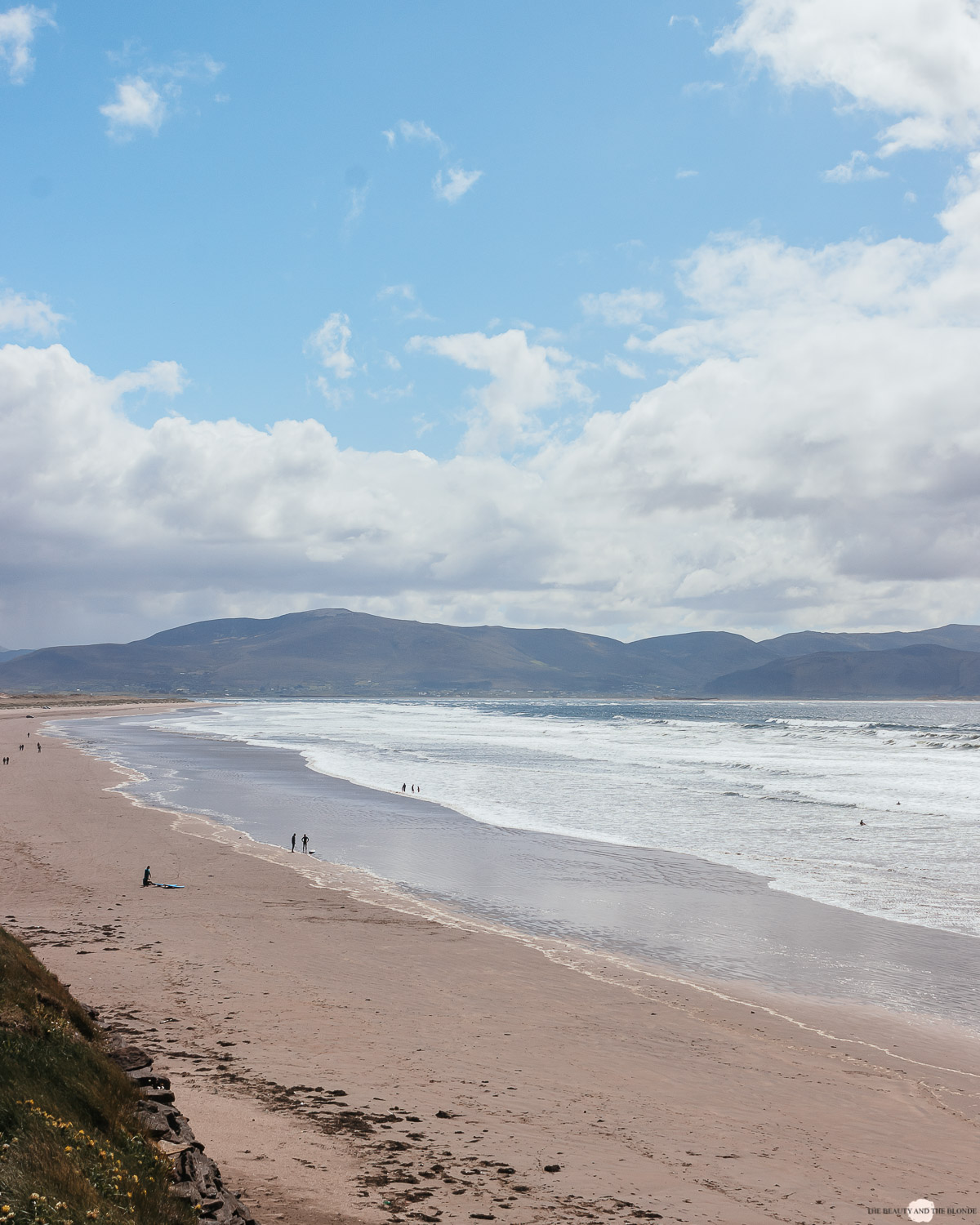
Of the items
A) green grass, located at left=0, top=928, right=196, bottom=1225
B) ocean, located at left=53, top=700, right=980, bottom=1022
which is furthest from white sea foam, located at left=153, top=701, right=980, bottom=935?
green grass, located at left=0, top=928, right=196, bottom=1225

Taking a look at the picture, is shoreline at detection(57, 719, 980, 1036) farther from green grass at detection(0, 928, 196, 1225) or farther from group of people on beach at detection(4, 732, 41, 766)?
group of people on beach at detection(4, 732, 41, 766)

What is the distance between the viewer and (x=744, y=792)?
44.3 meters

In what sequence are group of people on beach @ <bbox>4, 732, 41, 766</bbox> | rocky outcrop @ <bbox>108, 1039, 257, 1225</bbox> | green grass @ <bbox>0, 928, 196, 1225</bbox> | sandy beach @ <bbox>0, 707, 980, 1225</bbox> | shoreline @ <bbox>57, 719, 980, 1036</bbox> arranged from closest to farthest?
green grass @ <bbox>0, 928, 196, 1225</bbox>, rocky outcrop @ <bbox>108, 1039, 257, 1225</bbox>, sandy beach @ <bbox>0, 707, 980, 1225</bbox>, shoreline @ <bbox>57, 719, 980, 1036</bbox>, group of people on beach @ <bbox>4, 732, 41, 766</bbox>

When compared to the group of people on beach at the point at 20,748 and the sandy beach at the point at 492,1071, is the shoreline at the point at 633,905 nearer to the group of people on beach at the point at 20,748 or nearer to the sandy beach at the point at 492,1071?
the sandy beach at the point at 492,1071

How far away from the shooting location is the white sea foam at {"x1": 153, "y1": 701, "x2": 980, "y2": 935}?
2530 cm

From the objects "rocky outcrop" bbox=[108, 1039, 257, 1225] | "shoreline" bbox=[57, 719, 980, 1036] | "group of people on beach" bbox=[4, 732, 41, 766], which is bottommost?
"group of people on beach" bbox=[4, 732, 41, 766]

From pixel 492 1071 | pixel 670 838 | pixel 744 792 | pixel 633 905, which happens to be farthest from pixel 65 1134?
pixel 744 792

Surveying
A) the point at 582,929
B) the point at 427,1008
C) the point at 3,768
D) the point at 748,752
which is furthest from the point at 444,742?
the point at 427,1008

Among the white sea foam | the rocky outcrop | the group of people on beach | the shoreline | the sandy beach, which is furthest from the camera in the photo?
the group of people on beach

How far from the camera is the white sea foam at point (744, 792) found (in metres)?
25.3

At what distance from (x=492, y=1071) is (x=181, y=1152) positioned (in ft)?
16.8

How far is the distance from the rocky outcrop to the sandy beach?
71 cm

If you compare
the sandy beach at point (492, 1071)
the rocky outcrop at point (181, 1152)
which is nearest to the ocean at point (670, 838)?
the sandy beach at point (492, 1071)

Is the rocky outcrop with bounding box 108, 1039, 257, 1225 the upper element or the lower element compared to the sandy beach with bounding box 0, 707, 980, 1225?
upper
